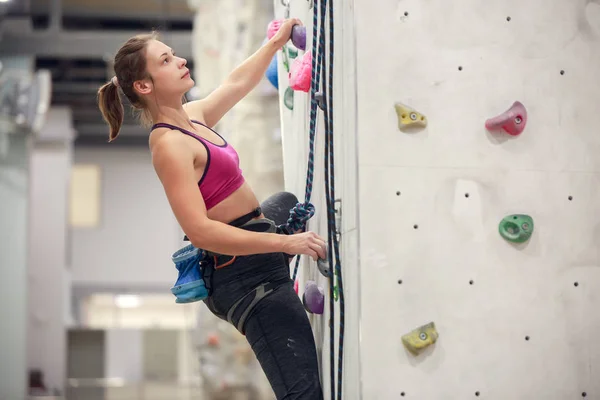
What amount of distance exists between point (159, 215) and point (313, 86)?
Answer: 12.6m

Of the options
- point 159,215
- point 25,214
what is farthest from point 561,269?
point 159,215

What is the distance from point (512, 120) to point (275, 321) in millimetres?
784

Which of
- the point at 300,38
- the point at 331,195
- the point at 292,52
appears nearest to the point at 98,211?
the point at 292,52

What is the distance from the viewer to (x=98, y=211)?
1477 cm

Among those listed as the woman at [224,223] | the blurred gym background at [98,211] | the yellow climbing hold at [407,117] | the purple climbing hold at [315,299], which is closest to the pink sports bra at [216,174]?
the woman at [224,223]

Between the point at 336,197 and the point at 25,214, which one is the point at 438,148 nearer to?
the point at 336,197

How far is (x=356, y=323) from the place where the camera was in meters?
2.13

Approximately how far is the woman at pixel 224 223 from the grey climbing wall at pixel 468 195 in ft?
0.33

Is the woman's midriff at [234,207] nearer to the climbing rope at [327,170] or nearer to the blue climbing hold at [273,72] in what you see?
the climbing rope at [327,170]

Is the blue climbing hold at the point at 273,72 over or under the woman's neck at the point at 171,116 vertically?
over

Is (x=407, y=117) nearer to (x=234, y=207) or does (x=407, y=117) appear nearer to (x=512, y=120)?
(x=512, y=120)

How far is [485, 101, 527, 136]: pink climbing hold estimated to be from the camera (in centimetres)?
224

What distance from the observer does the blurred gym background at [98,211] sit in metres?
8.15

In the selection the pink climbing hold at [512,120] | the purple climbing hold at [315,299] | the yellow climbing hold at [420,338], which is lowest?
the yellow climbing hold at [420,338]
